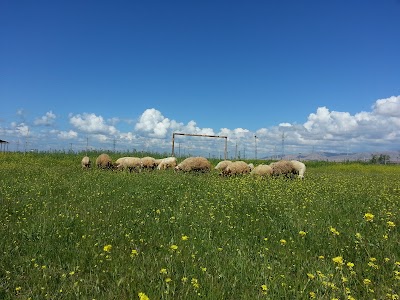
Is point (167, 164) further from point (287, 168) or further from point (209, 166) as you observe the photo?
point (287, 168)

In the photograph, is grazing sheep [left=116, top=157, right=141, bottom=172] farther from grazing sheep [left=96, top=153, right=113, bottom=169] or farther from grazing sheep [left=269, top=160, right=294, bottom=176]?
grazing sheep [left=269, top=160, right=294, bottom=176]

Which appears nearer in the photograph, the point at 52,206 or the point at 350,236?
the point at 350,236

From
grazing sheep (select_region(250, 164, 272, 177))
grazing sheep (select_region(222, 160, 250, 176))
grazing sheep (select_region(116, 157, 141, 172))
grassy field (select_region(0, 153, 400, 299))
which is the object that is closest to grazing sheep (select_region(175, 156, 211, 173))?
grazing sheep (select_region(222, 160, 250, 176))

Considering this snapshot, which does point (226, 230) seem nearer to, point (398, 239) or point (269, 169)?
point (398, 239)

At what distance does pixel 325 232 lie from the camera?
6.78 metres

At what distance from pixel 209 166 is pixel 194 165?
1497mm

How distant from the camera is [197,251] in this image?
215 inches

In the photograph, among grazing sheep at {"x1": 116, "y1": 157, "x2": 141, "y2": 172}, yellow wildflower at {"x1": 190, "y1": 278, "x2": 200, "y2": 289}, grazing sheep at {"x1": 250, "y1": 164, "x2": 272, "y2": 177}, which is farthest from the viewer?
grazing sheep at {"x1": 116, "y1": 157, "x2": 141, "y2": 172}

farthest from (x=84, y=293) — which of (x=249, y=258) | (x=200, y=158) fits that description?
(x=200, y=158)

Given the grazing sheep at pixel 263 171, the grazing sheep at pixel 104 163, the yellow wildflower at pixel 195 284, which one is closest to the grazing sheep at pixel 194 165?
the grazing sheep at pixel 263 171

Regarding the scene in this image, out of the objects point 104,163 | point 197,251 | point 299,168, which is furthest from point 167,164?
point 197,251

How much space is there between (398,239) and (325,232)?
1.30 metres

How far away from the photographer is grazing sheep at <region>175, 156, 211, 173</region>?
1009 inches

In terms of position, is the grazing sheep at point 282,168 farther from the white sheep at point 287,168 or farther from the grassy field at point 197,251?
the grassy field at point 197,251
